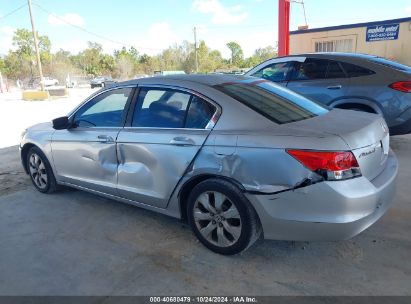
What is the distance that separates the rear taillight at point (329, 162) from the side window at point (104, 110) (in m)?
1.98

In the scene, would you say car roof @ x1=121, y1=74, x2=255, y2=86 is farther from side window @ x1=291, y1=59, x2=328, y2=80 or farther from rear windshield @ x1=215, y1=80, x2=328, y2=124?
side window @ x1=291, y1=59, x2=328, y2=80

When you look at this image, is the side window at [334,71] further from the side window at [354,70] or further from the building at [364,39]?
the building at [364,39]

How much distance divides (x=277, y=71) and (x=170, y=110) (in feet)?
12.4

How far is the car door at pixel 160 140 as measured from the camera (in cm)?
305

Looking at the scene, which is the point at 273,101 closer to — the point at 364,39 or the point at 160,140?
the point at 160,140

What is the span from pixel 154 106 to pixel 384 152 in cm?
210

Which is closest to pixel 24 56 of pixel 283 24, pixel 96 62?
pixel 96 62

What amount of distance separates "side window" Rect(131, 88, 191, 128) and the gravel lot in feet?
3.57

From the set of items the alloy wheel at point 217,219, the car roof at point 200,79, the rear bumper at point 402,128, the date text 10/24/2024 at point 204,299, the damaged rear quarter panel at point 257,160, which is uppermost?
the car roof at point 200,79

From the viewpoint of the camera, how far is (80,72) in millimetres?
72375

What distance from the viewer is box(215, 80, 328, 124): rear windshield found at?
2.95 meters

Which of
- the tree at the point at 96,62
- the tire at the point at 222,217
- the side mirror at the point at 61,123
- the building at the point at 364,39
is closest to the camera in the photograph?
the tire at the point at 222,217

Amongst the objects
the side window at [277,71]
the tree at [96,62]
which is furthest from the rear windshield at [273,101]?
the tree at [96,62]

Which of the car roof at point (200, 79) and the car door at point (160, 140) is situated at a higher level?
the car roof at point (200, 79)
